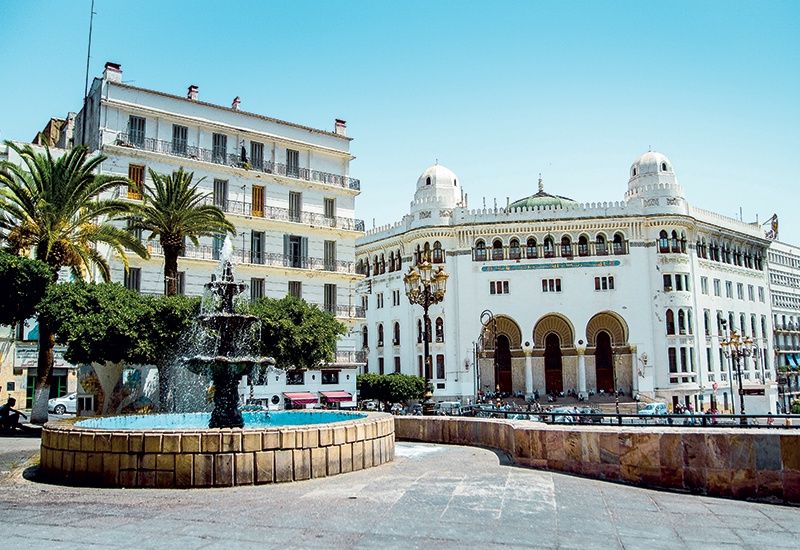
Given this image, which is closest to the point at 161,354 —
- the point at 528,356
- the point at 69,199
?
the point at 69,199

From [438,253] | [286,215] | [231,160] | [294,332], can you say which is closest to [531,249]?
[438,253]

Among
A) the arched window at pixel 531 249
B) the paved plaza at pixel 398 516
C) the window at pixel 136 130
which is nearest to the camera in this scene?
the paved plaza at pixel 398 516

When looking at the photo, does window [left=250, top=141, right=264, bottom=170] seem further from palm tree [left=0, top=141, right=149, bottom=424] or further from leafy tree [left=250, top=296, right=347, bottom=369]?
palm tree [left=0, top=141, right=149, bottom=424]

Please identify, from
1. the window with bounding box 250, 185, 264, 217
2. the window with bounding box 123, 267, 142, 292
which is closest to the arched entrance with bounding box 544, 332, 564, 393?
the window with bounding box 250, 185, 264, 217

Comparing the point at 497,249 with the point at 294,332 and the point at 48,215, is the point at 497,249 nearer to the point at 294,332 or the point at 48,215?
the point at 294,332

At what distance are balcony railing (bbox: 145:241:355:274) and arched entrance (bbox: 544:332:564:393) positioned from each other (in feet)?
61.4

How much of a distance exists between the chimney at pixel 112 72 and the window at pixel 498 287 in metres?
27.9

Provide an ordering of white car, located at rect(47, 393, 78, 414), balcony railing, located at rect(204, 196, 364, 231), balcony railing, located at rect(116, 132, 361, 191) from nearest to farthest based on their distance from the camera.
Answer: white car, located at rect(47, 393, 78, 414)
balcony railing, located at rect(116, 132, 361, 191)
balcony railing, located at rect(204, 196, 364, 231)

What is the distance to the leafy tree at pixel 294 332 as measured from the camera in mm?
26672

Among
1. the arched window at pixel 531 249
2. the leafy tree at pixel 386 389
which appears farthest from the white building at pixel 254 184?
the arched window at pixel 531 249

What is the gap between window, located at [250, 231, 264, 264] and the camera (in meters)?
33.8

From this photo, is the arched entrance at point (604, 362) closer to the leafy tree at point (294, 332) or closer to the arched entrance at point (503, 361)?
the arched entrance at point (503, 361)

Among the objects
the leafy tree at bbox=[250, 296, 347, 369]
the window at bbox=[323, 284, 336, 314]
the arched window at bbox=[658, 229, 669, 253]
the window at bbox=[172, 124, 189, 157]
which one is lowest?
the leafy tree at bbox=[250, 296, 347, 369]

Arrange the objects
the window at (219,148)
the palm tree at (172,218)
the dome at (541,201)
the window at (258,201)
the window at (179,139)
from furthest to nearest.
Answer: the dome at (541,201)
the window at (258,201)
the window at (219,148)
the window at (179,139)
the palm tree at (172,218)
